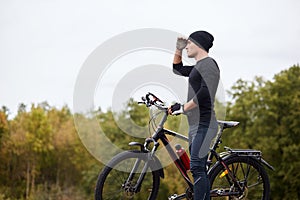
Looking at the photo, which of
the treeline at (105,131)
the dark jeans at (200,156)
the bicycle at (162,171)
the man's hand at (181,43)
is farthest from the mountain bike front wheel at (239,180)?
the treeline at (105,131)

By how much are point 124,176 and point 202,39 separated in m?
1.64

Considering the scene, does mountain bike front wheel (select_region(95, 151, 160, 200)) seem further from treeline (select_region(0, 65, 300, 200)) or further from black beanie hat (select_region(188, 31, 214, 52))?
treeline (select_region(0, 65, 300, 200))

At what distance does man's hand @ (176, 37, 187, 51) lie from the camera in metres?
5.48

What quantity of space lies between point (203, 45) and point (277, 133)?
24858mm

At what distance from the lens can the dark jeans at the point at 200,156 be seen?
16.7ft

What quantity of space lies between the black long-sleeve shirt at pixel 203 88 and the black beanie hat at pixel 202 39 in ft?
0.47

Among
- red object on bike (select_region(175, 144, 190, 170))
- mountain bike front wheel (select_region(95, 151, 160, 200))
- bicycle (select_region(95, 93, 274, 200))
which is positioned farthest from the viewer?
red object on bike (select_region(175, 144, 190, 170))

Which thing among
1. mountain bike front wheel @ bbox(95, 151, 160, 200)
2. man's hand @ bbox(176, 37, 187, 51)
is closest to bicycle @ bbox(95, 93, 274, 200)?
mountain bike front wheel @ bbox(95, 151, 160, 200)

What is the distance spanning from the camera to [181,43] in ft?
18.1

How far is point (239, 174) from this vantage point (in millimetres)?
5824

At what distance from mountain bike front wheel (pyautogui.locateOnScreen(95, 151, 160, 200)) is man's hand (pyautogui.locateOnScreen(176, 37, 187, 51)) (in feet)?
3.82

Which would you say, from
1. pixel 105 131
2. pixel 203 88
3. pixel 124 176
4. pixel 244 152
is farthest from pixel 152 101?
pixel 105 131

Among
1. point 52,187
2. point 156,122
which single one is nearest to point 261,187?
point 156,122

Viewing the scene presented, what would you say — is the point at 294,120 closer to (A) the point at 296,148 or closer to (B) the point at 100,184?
(A) the point at 296,148
